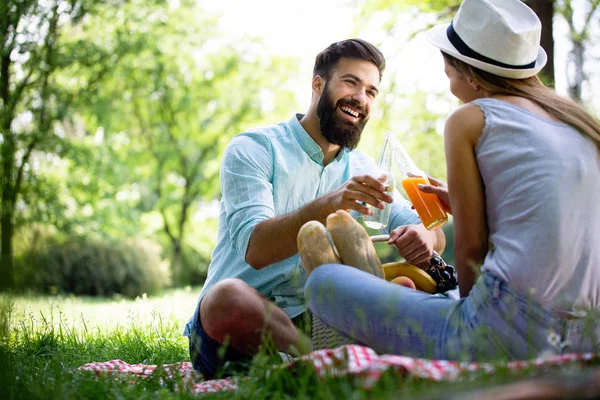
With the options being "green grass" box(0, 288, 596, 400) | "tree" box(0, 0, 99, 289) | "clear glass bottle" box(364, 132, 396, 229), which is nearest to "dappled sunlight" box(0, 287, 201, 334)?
"green grass" box(0, 288, 596, 400)

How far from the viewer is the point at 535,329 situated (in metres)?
2.37

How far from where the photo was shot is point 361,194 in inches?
116

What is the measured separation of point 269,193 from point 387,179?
71 cm

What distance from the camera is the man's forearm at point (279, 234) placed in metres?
3.17

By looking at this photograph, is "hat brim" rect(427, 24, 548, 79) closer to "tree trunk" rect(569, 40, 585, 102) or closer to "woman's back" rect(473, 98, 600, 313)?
"woman's back" rect(473, 98, 600, 313)

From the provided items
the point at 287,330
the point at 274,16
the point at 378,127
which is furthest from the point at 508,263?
the point at 274,16

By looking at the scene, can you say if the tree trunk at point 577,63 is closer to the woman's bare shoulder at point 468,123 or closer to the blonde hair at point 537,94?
the blonde hair at point 537,94

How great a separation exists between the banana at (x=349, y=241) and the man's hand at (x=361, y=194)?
4.7 inches

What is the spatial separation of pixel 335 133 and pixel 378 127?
637cm

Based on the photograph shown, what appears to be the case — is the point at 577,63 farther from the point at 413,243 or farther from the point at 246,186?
the point at 246,186

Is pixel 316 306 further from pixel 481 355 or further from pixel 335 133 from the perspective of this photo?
pixel 335 133

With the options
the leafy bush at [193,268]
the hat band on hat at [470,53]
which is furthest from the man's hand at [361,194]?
the leafy bush at [193,268]

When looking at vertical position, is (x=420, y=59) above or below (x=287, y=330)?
above

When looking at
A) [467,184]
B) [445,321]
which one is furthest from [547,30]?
[445,321]
